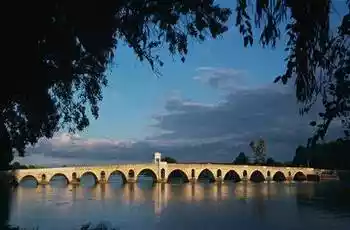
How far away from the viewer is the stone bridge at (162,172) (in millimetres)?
94194

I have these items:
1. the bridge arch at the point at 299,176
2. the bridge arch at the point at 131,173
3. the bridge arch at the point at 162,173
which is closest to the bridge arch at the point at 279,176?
the bridge arch at the point at 299,176

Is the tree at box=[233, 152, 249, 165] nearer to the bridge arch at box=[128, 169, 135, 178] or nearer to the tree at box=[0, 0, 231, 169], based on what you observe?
the bridge arch at box=[128, 169, 135, 178]

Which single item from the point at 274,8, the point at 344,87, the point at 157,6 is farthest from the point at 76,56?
the point at 344,87

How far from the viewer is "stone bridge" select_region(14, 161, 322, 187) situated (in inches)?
3708

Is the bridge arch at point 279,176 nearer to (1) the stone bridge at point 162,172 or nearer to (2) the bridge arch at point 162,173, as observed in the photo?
(1) the stone bridge at point 162,172

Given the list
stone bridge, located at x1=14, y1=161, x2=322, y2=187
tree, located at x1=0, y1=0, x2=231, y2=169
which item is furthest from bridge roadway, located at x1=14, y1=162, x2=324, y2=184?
tree, located at x1=0, y1=0, x2=231, y2=169

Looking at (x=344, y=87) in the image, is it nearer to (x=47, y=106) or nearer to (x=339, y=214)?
(x=47, y=106)

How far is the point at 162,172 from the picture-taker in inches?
4264

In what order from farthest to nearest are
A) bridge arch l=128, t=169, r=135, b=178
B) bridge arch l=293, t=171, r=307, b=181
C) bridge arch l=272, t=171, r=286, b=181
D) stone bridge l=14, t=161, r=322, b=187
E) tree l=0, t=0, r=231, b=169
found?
1. bridge arch l=272, t=171, r=286, b=181
2. bridge arch l=293, t=171, r=307, b=181
3. bridge arch l=128, t=169, r=135, b=178
4. stone bridge l=14, t=161, r=322, b=187
5. tree l=0, t=0, r=231, b=169

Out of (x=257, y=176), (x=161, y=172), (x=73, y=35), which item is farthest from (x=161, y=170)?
(x=73, y=35)

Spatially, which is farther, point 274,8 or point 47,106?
point 47,106

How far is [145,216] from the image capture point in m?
38.4

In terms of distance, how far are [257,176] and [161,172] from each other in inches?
1061

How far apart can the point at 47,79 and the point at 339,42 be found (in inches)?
300
